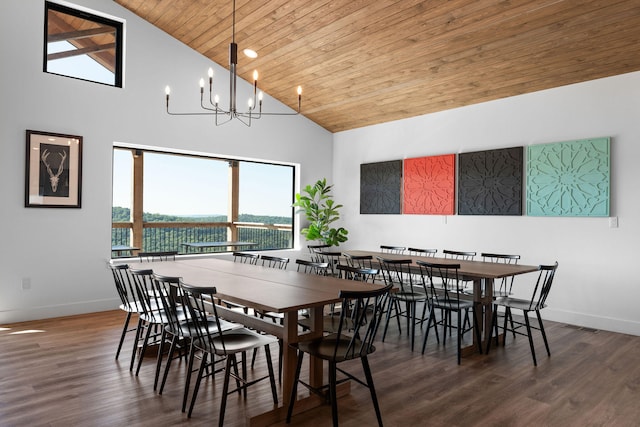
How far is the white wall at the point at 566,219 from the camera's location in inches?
179

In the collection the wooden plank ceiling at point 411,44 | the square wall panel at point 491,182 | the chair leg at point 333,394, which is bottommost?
the chair leg at point 333,394

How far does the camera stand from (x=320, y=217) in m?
7.20

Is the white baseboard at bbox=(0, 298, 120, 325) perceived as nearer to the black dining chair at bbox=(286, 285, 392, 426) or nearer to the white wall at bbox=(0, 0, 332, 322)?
the white wall at bbox=(0, 0, 332, 322)

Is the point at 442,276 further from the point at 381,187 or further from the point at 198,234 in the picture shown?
the point at 198,234

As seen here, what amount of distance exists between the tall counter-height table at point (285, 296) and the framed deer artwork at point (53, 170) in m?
2.29

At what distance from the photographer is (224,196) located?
709 cm

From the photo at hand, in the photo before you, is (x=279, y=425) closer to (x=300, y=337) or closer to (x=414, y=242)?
(x=300, y=337)

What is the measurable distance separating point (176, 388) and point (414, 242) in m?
4.38

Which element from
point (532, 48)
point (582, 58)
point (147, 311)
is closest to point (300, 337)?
point (147, 311)

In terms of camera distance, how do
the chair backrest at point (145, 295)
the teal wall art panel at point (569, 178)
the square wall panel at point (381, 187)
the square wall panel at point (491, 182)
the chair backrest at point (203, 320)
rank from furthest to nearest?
the square wall panel at point (381, 187)
the square wall panel at point (491, 182)
the teal wall art panel at point (569, 178)
the chair backrest at point (145, 295)
the chair backrest at point (203, 320)

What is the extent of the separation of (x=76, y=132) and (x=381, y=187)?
443 cm

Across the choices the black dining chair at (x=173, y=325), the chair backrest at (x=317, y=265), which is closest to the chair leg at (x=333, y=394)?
the black dining chair at (x=173, y=325)

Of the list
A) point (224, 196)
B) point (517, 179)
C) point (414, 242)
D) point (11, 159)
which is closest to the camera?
point (11, 159)

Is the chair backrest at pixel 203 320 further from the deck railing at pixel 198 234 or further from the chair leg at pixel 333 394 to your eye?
the deck railing at pixel 198 234
